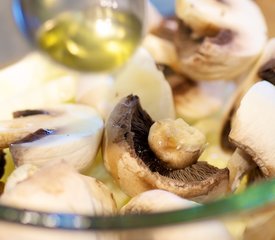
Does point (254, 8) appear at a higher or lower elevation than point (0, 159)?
higher

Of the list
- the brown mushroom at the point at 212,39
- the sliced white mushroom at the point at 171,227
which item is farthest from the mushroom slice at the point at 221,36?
the sliced white mushroom at the point at 171,227

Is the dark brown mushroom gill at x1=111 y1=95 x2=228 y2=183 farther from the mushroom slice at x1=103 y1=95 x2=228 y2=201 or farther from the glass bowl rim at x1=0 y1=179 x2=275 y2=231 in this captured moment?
the glass bowl rim at x1=0 y1=179 x2=275 y2=231

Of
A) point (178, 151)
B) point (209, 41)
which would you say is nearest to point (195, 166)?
point (178, 151)

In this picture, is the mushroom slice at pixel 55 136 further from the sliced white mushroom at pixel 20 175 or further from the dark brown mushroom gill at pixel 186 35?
the dark brown mushroom gill at pixel 186 35

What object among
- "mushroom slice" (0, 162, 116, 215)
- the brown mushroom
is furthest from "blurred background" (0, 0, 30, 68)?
"mushroom slice" (0, 162, 116, 215)

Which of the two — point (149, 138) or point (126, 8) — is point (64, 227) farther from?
point (126, 8)

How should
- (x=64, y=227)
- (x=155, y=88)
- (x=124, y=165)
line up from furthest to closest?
(x=155, y=88), (x=124, y=165), (x=64, y=227)

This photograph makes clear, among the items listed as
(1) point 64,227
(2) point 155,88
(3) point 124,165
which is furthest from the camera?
(2) point 155,88

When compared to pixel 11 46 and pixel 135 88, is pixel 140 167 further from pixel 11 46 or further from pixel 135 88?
pixel 11 46
